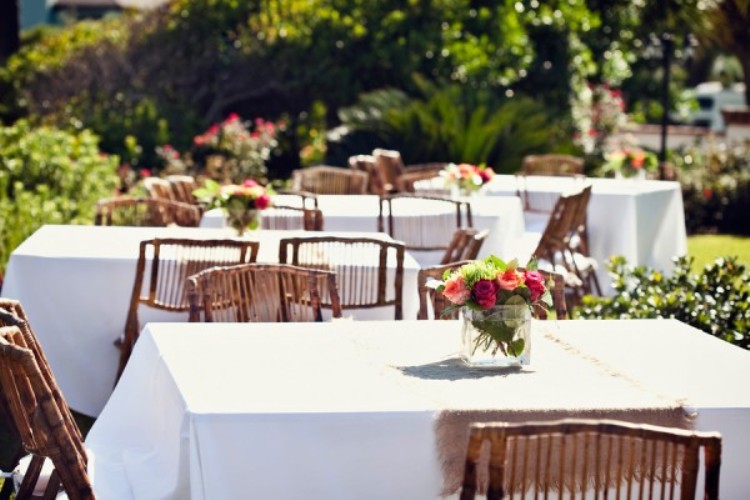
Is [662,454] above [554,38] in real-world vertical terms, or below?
below

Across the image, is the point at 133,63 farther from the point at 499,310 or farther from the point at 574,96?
the point at 499,310

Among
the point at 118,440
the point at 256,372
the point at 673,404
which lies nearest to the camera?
the point at 673,404

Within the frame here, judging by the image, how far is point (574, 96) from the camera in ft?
69.4

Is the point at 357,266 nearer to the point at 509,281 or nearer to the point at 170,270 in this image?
the point at 170,270

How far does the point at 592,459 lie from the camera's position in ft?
14.7

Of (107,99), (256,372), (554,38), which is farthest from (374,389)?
(554,38)

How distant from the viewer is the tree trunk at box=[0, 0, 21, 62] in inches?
906

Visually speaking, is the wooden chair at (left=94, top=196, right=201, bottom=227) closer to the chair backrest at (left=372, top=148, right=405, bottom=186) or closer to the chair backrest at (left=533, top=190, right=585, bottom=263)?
the chair backrest at (left=533, top=190, right=585, bottom=263)

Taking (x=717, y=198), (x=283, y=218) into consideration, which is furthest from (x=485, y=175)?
(x=717, y=198)

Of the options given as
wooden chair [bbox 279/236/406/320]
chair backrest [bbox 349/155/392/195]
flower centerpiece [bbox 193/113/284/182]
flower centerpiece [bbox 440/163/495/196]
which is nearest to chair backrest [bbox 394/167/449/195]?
chair backrest [bbox 349/155/392/195]

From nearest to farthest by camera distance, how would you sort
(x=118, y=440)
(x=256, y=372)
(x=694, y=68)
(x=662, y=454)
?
1. (x=662, y=454)
2. (x=256, y=372)
3. (x=118, y=440)
4. (x=694, y=68)

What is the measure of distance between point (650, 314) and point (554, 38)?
1395 centimetres

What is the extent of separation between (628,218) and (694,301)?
4.45 meters

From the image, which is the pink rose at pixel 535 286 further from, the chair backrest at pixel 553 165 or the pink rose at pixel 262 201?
the chair backrest at pixel 553 165
